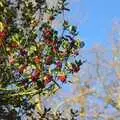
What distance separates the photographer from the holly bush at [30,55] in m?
4.49

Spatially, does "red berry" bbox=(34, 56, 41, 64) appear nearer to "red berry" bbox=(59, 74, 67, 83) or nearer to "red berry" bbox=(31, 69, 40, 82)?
"red berry" bbox=(31, 69, 40, 82)

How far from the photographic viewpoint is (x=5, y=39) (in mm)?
4453

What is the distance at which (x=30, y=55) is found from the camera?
4527mm

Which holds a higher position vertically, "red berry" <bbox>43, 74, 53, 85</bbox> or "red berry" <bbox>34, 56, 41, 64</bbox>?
"red berry" <bbox>34, 56, 41, 64</bbox>

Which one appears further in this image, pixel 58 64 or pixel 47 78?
pixel 58 64

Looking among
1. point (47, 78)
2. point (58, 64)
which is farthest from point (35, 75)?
point (58, 64)

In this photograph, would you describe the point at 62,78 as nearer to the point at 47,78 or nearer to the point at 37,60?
the point at 47,78

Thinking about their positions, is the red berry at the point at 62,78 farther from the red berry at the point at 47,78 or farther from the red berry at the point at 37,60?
the red berry at the point at 37,60

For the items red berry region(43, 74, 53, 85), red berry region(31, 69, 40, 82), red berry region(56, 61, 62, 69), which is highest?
red berry region(56, 61, 62, 69)

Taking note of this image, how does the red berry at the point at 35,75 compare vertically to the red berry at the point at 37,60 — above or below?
below

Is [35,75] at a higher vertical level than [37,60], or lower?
lower

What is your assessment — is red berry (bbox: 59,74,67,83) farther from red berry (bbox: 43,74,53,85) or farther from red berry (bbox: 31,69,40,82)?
red berry (bbox: 31,69,40,82)

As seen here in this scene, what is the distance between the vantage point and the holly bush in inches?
177

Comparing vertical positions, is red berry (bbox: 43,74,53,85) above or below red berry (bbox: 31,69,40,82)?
below
